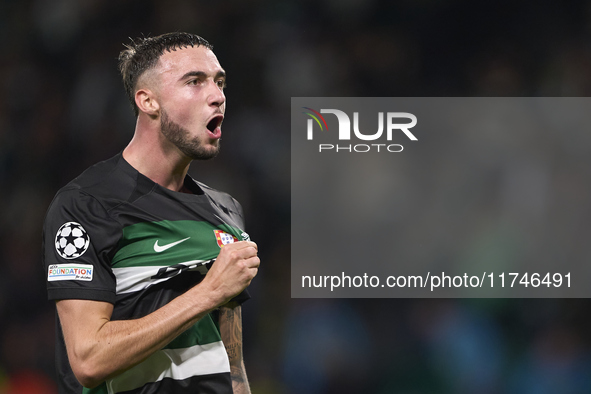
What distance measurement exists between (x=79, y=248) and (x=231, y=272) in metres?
0.34

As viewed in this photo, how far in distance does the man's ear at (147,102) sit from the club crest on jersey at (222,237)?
13.8 inches

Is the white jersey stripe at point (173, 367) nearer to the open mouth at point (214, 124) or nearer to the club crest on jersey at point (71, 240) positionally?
the club crest on jersey at point (71, 240)

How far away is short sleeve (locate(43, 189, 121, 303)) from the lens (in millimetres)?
1222

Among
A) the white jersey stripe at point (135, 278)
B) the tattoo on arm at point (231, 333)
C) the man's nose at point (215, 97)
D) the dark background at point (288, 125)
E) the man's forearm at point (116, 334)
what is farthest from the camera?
the dark background at point (288, 125)

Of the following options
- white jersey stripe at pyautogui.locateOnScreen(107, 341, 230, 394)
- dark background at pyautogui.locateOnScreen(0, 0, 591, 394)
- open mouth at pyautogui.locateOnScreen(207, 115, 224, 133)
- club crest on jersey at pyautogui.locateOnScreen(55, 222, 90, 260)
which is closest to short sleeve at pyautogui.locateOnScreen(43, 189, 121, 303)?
club crest on jersey at pyautogui.locateOnScreen(55, 222, 90, 260)

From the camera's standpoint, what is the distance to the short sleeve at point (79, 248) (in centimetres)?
122

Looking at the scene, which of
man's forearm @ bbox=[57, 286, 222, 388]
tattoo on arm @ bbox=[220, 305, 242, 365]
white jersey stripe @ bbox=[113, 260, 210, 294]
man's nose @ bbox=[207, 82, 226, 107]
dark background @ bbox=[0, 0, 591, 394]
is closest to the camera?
man's forearm @ bbox=[57, 286, 222, 388]

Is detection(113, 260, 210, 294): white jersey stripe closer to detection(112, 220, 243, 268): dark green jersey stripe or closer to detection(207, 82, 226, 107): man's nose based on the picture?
detection(112, 220, 243, 268): dark green jersey stripe

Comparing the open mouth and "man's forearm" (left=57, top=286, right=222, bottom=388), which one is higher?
the open mouth

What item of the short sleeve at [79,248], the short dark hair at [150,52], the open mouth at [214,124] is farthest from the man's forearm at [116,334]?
the short dark hair at [150,52]

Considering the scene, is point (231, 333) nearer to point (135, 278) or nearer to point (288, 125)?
point (135, 278)

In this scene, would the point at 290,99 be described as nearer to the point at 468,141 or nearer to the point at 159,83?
the point at 468,141

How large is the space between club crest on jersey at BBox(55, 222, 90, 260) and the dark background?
59.6 inches

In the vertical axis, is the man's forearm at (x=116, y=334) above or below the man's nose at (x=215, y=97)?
below
